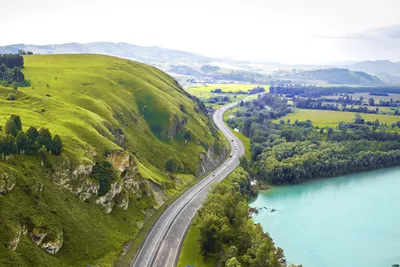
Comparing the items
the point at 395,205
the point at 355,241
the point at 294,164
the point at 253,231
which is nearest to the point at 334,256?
the point at 355,241

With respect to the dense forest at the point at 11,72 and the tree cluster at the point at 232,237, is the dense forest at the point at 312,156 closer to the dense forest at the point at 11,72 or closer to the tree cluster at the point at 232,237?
the tree cluster at the point at 232,237

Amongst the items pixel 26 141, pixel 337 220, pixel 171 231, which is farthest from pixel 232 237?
pixel 26 141

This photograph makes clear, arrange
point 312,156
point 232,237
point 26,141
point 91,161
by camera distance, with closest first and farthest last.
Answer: point 26,141 → point 91,161 → point 232,237 → point 312,156

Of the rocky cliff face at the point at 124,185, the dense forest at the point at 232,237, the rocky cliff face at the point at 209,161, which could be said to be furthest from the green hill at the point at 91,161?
the dense forest at the point at 232,237

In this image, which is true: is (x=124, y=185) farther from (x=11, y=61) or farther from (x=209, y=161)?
(x=11, y=61)

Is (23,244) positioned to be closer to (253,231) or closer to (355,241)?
(253,231)

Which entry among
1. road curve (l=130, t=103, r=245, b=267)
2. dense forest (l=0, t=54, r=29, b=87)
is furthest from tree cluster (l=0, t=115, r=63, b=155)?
dense forest (l=0, t=54, r=29, b=87)
